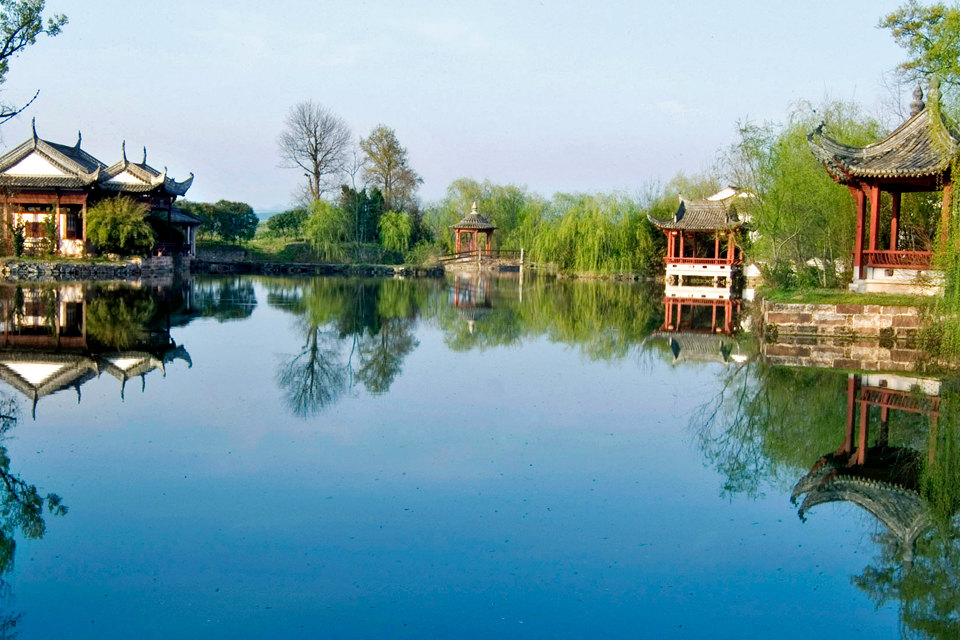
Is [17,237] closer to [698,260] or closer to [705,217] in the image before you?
[698,260]

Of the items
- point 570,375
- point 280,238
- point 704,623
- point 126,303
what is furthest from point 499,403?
point 280,238

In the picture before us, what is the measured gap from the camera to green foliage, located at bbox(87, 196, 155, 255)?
85.0 feet

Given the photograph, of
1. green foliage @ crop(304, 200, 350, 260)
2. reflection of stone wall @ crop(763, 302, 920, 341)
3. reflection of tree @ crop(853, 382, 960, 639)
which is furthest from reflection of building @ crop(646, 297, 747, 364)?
green foliage @ crop(304, 200, 350, 260)

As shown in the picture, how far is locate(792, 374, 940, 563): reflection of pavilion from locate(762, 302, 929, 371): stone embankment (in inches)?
124

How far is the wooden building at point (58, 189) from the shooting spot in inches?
1045

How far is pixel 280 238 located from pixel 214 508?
39349mm

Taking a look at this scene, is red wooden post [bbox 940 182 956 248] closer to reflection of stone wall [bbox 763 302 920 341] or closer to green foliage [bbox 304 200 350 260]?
reflection of stone wall [bbox 763 302 920 341]

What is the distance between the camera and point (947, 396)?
27.3ft

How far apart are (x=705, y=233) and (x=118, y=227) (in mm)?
18534

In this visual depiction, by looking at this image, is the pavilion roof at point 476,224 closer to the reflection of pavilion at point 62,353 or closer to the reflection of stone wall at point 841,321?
the reflection of pavilion at point 62,353

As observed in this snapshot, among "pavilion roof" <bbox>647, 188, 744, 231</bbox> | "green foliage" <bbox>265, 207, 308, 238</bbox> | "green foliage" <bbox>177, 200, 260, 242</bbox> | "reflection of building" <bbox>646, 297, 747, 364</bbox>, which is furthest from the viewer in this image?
"green foliage" <bbox>265, 207, 308, 238</bbox>

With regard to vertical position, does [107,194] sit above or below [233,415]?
above

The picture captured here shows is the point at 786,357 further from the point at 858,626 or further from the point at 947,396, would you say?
the point at 858,626

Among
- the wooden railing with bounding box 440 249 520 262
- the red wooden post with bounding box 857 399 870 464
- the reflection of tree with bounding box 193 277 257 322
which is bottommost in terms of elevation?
the red wooden post with bounding box 857 399 870 464
